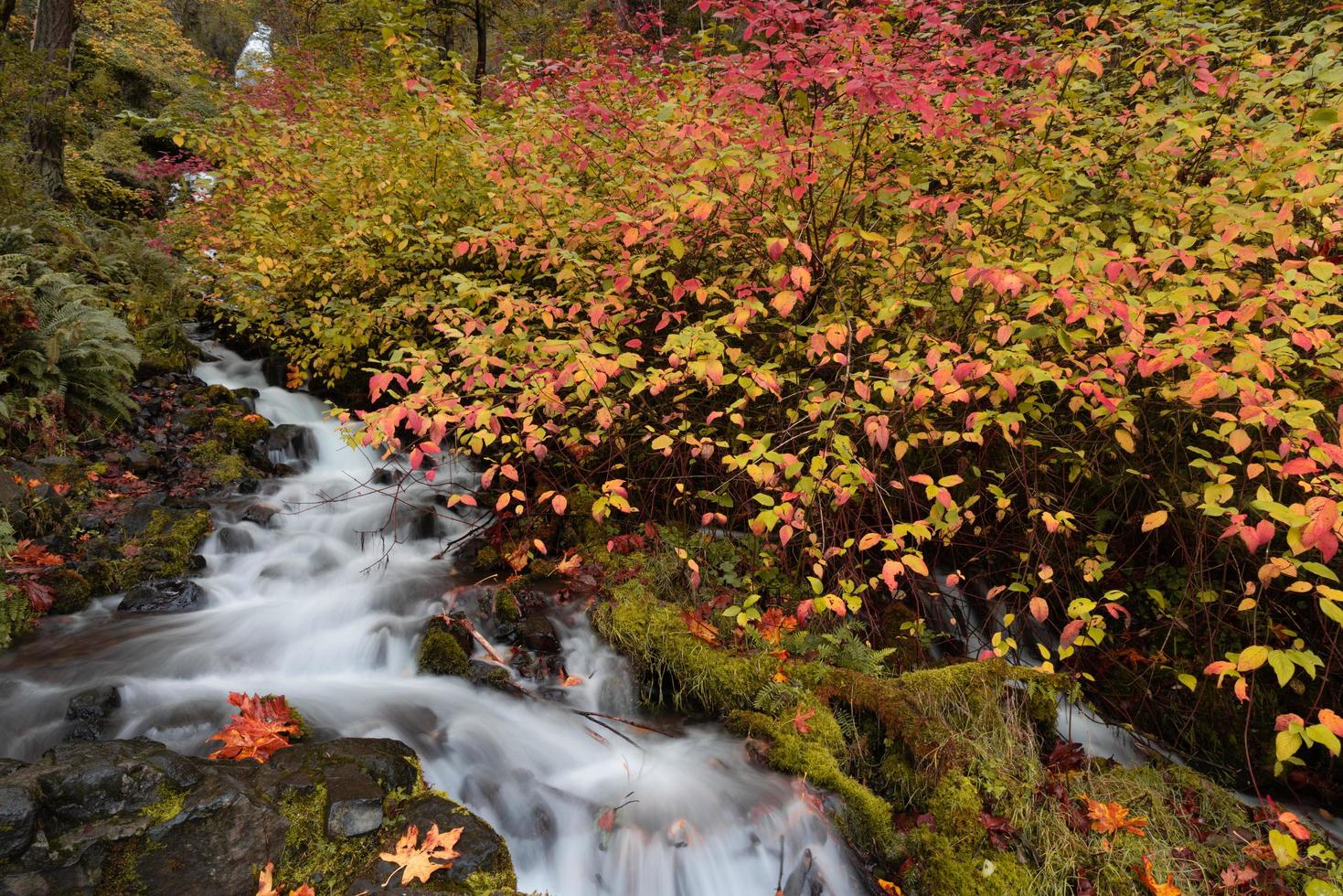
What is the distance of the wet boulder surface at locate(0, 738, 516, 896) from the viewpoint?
2180mm

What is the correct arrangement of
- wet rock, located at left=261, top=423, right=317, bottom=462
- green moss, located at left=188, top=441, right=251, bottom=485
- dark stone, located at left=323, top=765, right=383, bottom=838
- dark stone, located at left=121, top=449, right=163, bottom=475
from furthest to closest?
wet rock, located at left=261, top=423, right=317, bottom=462 < green moss, located at left=188, top=441, right=251, bottom=485 < dark stone, located at left=121, top=449, right=163, bottom=475 < dark stone, located at left=323, top=765, right=383, bottom=838

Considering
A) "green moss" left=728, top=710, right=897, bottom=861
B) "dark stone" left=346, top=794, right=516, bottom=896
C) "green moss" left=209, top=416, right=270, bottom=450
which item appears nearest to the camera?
"dark stone" left=346, top=794, right=516, bottom=896

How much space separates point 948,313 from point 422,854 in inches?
159

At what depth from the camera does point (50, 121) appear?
830cm

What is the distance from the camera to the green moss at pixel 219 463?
19.0ft

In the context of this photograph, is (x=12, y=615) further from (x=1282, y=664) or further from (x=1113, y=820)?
(x=1282, y=664)

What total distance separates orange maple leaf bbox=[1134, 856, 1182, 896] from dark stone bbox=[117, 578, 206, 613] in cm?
560

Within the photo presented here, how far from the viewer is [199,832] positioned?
2352 millimetres

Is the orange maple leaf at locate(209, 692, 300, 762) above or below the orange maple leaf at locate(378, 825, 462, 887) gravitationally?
below

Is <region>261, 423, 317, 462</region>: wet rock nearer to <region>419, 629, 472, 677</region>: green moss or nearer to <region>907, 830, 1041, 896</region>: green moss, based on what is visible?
<region>419, 629, 472, 677</region>: green moss

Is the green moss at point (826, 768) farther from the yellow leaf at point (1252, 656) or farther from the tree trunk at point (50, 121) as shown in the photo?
the tree trunk at point (50, 121)

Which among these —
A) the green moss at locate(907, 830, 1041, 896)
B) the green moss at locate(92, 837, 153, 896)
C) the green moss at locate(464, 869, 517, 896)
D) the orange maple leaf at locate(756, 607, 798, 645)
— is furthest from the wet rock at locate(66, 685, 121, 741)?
the green moss at locate(907, 830, 1041, 896)

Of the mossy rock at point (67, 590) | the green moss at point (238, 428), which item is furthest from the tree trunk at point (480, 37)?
the mossy rock at point (67, 590)

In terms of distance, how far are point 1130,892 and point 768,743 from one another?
160cm
